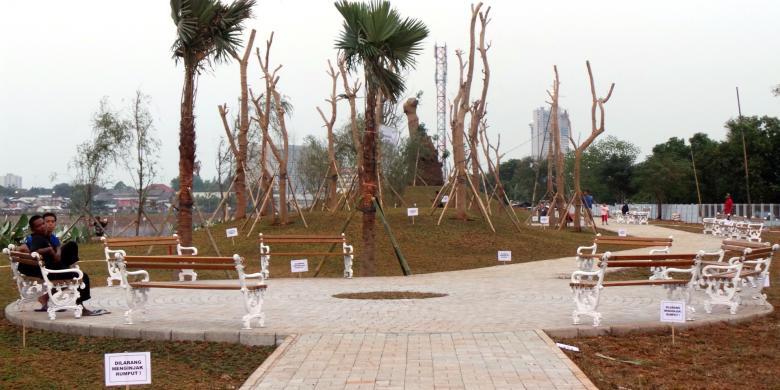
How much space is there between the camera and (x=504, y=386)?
6.04m

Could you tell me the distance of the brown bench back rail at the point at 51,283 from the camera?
9.33 m

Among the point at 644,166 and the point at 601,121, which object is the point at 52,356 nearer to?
the point at 601,121

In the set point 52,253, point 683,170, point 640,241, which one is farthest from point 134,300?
point 683,170

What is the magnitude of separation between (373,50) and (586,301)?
8563 millimetres

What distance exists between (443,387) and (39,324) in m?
5.33

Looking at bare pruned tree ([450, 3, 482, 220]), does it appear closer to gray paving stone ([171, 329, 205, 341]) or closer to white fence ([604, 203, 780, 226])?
gray paving stone ([171, 329, 205, 341])

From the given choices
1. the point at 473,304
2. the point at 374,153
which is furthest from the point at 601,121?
the point at 473,304

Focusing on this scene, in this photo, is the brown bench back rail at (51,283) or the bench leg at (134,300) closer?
the bench leg at (134,300)

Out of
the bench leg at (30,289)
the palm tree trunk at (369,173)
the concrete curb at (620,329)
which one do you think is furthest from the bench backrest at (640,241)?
the bench leg at (30,289)

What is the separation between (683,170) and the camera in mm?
69250

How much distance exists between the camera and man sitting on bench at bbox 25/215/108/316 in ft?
31.2

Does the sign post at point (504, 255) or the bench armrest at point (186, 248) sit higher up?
the bench armrest at point (186, 248)

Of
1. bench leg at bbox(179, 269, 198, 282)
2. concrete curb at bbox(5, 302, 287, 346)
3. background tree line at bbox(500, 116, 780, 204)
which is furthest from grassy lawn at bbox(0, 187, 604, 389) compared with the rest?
background tree line at bbox(500, 116, 780, 204)

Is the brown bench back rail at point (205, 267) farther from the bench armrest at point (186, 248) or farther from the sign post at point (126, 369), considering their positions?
the bench armrest at point (186, 248)
